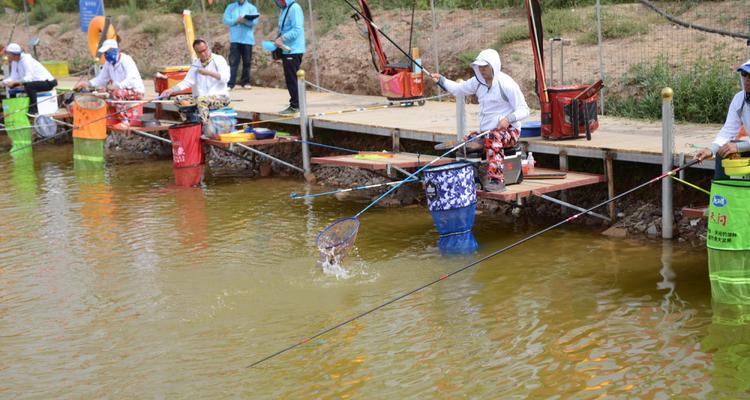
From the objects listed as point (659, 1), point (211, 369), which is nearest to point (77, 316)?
point (211, 369)

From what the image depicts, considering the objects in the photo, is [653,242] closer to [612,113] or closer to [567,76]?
[612,113]

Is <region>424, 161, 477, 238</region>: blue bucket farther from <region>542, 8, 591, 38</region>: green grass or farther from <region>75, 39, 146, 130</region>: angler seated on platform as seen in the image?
<region>75, 39, 146, 130</region>: angler seated on platform

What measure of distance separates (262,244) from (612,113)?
4947 mm

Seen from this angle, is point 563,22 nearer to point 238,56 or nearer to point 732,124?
point 238,56

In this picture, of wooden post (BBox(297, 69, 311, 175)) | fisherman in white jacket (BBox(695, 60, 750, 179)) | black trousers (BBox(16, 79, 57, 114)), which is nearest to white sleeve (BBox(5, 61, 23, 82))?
black trousers (BBox(16, 79, 57, 114))

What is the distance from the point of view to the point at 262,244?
1040 centimetres

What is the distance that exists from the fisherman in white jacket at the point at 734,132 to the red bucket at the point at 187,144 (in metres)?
7.27

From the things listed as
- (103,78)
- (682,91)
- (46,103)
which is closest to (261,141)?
(103,78)

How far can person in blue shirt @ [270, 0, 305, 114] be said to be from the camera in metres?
14.5

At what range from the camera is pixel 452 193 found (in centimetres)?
948

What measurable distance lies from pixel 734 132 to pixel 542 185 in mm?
2190

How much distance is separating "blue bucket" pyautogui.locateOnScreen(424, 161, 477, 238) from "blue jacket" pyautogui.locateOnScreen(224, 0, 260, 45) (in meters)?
8.09

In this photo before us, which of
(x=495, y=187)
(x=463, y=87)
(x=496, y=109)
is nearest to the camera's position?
(x=495, y=187)

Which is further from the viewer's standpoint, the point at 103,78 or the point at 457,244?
the point at 103,78
